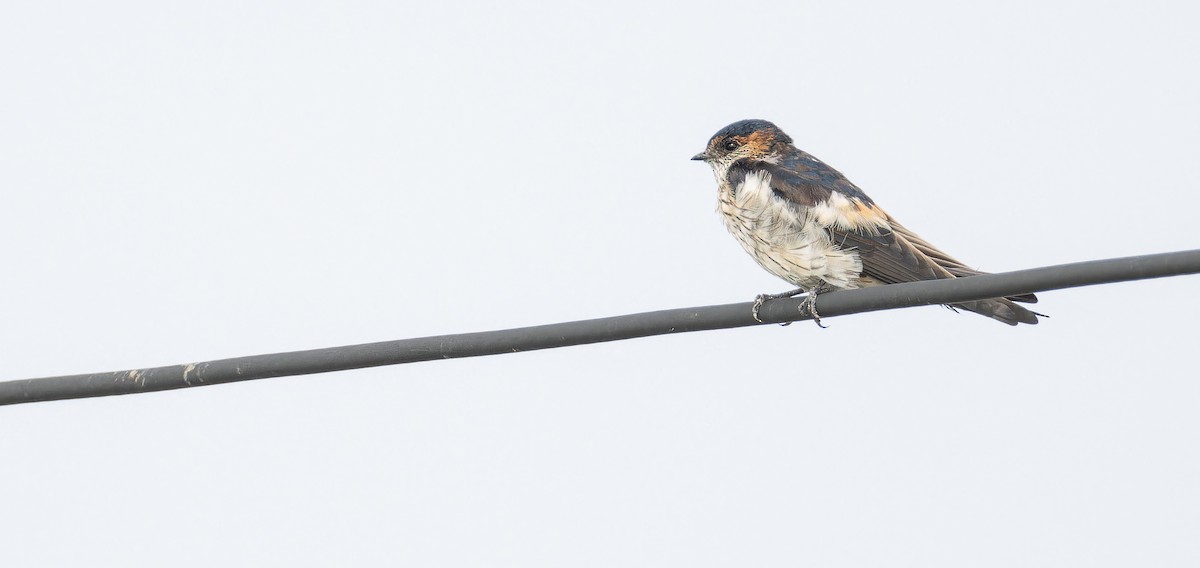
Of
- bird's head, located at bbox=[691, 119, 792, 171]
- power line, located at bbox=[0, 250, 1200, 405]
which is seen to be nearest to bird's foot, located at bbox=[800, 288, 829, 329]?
power line, located at bbox=[0, 250, 1200, 405]

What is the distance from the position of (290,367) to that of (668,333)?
4.40ft

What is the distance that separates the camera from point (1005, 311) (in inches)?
276

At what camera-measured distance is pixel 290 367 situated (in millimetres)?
5020

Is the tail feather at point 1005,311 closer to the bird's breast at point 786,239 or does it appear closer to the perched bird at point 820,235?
the perched bird at point 820,235

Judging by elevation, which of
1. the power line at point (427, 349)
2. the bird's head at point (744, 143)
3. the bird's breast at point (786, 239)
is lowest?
the power line at point (427, 349)

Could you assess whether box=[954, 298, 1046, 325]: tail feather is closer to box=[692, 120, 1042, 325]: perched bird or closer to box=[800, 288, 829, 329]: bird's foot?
box=[692, 120, 1042, 325]: perched bird

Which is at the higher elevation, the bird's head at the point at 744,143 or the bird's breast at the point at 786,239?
the bird's head at the point at 744,143

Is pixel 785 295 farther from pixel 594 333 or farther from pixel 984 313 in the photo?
pixel 594 333

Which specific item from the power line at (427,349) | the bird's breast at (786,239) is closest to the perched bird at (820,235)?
the bird's breast at (786,239)

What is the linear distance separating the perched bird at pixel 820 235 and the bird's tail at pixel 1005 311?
3 centimetres

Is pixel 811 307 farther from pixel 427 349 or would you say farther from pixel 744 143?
pixel 744 143

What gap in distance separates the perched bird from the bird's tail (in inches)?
1.3

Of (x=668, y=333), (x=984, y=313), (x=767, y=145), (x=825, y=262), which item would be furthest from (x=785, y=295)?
(x=668, y=333)

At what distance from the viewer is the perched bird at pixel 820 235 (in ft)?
24.5
